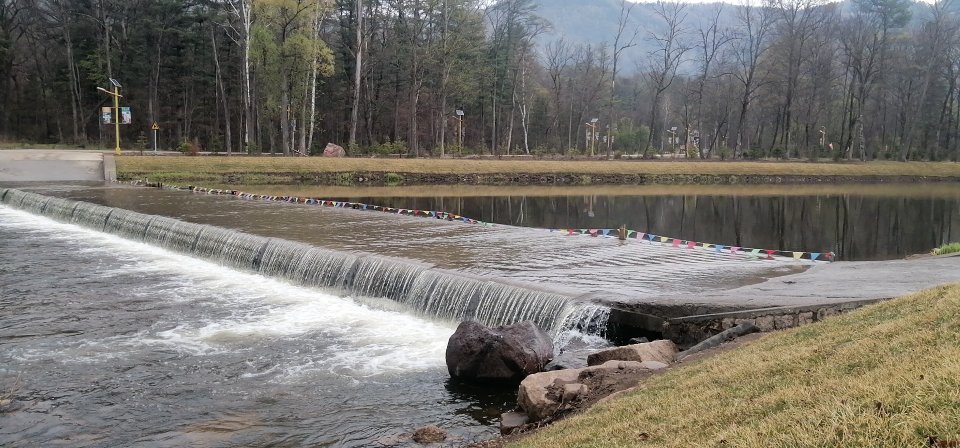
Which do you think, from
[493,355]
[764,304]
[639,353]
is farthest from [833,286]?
[493,355]

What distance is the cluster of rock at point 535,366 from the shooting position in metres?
6.55

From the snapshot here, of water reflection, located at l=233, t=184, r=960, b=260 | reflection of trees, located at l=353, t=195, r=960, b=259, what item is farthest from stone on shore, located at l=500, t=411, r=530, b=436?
water reflection, located at l=233, t=184, r=960, b=260

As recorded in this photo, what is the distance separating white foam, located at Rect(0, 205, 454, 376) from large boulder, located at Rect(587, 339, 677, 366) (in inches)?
88.1

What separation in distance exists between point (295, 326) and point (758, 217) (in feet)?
69.7

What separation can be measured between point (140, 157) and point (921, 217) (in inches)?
1488

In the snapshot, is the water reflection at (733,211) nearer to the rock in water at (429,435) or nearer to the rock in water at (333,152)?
the rock in water at (333,152)

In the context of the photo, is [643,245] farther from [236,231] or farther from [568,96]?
[568,96]

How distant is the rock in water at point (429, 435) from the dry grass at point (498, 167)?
35.3m

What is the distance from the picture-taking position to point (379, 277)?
40.5 ft

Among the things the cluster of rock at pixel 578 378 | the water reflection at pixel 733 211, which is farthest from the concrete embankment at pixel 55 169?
the cluster of rock at pixel 578 378

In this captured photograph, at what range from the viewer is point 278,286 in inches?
542

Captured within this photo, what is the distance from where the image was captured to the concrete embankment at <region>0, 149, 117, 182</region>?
36.2 meters

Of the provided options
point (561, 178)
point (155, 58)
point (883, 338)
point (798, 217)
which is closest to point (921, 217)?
point (798, 217)

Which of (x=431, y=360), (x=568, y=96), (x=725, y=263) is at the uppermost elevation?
(x=568, y=96)
